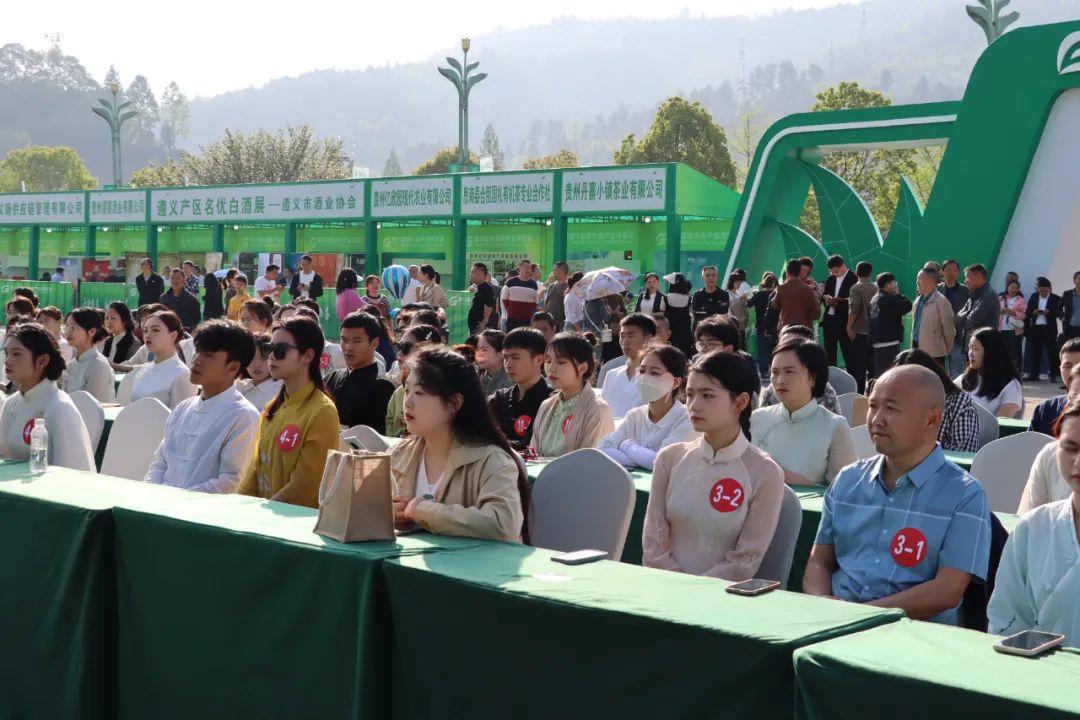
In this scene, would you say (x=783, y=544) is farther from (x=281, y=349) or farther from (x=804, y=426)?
(x=281, y=349)

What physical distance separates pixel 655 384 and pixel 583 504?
1.60 meters

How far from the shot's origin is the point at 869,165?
50.3 m

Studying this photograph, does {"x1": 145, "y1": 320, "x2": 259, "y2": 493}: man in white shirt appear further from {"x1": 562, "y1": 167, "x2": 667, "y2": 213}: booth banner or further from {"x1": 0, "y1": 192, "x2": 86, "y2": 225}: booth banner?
{"x1": 0, "y1": 192, "x2": 86, "y2": 225}: booth banner

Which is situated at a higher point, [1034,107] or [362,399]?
[1034,107]

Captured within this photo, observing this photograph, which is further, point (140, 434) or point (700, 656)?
point (140, 434)

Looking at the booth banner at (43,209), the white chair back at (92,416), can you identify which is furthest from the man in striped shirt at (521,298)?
the booth banner at (43,209)

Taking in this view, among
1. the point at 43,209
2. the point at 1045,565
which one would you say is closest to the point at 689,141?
the point at 43,209

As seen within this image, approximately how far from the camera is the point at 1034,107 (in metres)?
15.1

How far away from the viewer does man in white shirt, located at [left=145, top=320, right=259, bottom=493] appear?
5.05 meters

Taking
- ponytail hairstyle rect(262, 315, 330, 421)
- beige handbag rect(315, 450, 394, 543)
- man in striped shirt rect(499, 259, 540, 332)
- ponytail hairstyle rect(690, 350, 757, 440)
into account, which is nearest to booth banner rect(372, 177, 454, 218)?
man in striped shirt rect(499, 259, 540, 332)

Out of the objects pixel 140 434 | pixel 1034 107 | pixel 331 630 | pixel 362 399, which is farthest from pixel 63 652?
pixel 1034 107

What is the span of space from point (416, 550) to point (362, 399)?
12.6ft

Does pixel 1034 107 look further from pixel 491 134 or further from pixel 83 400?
pixel 491 134

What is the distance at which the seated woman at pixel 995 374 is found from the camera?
22.5 feet
